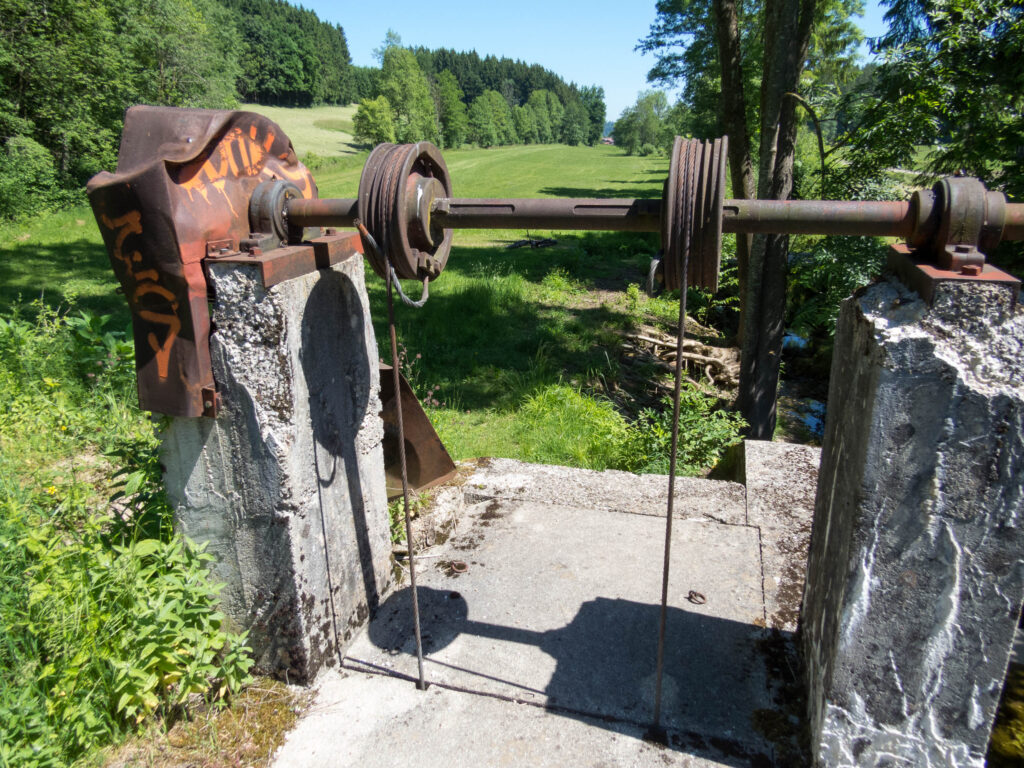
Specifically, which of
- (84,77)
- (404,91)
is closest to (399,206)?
(84,77)

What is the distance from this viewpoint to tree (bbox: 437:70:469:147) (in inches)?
2896

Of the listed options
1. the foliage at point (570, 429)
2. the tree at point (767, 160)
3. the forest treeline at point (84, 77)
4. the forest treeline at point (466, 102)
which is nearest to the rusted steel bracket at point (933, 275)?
the foliage at point (570, 429)

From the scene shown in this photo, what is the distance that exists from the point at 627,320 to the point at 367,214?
29.3ft

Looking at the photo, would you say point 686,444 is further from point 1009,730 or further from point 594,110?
point 594,110

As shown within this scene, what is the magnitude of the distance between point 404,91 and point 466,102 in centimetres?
5175

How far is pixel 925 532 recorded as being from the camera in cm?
187

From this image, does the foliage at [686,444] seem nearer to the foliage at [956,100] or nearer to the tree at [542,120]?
the foliage at [956,100]

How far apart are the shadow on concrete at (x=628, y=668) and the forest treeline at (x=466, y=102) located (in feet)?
178

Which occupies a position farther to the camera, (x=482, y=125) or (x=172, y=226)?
(x=482, y=125)

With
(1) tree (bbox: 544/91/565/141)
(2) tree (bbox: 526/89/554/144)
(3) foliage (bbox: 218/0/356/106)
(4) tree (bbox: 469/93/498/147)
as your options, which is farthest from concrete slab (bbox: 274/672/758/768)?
(1) tree (bbox: 544/91/565/141)

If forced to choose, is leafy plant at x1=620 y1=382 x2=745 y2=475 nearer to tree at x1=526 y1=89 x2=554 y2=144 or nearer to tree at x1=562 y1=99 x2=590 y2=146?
tree at x1=526 y1=89 x2=554 y2=144

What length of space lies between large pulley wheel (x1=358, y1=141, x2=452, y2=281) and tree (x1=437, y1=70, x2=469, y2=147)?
74959 millimetres

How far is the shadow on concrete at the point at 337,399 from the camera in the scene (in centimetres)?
254

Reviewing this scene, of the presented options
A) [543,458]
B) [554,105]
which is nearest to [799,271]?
[543,458]
